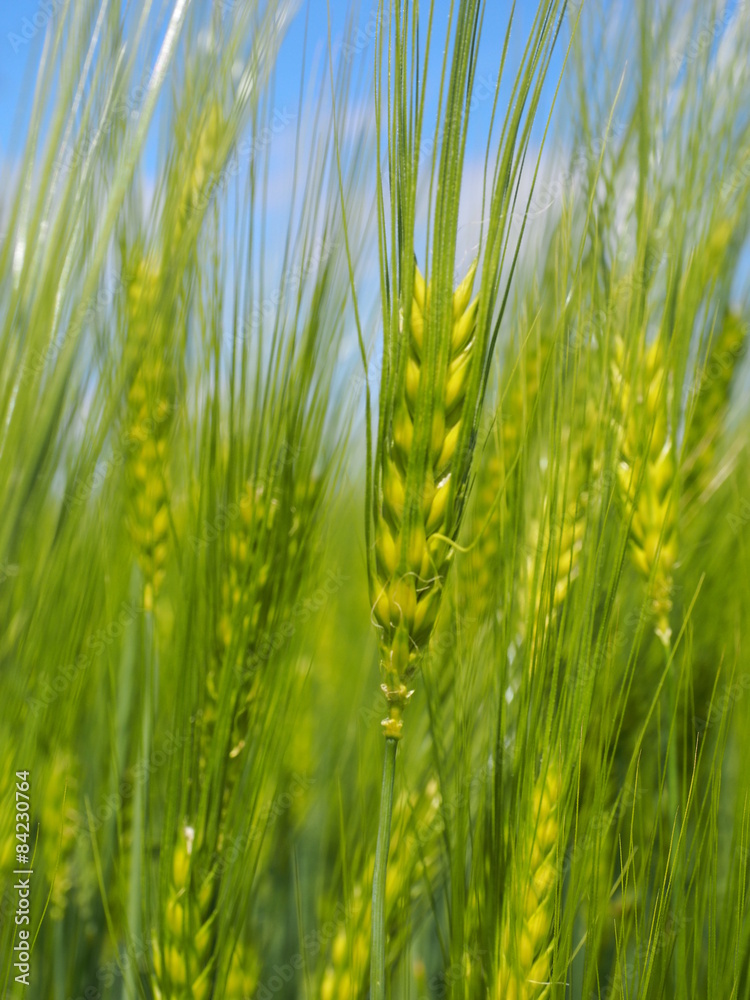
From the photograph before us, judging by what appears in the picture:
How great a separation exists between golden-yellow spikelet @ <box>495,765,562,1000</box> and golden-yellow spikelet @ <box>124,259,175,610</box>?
533mm

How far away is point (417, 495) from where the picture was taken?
52 centimetres

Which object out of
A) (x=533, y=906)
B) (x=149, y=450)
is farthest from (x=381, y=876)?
(x=149, y=450)

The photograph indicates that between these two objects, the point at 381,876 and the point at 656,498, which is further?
the point at 656,498

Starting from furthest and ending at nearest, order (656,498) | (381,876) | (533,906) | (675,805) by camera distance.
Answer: (656,498) < (675,805) < (533,906) < (381,876)

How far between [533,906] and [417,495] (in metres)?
0.32

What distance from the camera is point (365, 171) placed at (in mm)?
915

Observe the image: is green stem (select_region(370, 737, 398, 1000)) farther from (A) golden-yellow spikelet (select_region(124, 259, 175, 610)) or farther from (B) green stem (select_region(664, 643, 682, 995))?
(A) golden-yellow spikelet (select_region(124, 259, 175, 610))

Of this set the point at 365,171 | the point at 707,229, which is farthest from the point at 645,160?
the point at 365,171

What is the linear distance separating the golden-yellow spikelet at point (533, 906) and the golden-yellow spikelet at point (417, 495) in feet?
0.47

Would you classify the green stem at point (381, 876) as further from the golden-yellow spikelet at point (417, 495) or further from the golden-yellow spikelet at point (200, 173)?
the golden-yellow spikelet at point (200, 173)

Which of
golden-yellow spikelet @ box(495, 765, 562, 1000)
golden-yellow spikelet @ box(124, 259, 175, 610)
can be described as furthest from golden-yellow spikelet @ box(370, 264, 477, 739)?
golden-yellow spikelet @ box(124, 259, 175, 610)

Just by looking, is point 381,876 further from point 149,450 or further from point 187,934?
point 149,450

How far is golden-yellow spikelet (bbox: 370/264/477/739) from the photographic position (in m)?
0.52

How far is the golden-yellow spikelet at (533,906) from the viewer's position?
22.4 inches
